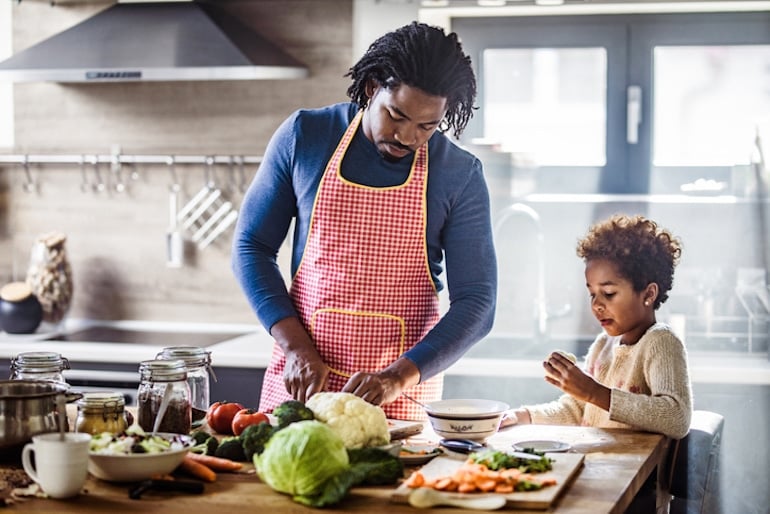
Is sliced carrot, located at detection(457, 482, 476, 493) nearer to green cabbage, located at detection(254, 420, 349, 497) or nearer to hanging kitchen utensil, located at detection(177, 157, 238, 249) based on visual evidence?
green cabbage, located at detection(254, 420, 349, 497)

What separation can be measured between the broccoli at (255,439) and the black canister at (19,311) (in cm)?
215

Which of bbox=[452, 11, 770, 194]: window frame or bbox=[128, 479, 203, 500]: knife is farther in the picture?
bbox=[452, 11, 770, 194]: window frame

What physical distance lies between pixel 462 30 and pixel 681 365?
1774 mm

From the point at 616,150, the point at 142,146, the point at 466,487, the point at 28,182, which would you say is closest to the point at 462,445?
the point at 466,487

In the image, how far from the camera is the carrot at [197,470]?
5.85 feet

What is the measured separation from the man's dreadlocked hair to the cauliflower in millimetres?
680

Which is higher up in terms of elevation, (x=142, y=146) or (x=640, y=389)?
(x=142, y=146)

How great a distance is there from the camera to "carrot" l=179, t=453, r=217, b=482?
1.78m

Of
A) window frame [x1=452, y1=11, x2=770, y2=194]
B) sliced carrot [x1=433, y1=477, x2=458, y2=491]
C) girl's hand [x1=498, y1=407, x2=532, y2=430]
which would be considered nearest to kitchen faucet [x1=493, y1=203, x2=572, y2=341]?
window frame [x1=452, y1=11, x2=770, y2=194]

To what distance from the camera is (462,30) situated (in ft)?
12.4

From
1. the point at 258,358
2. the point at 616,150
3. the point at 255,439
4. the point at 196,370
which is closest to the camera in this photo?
the point at 255,439

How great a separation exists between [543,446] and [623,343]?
1.90 ft

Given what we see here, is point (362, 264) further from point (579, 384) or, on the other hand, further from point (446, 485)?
point (446, 485)

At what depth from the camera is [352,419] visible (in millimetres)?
1919
